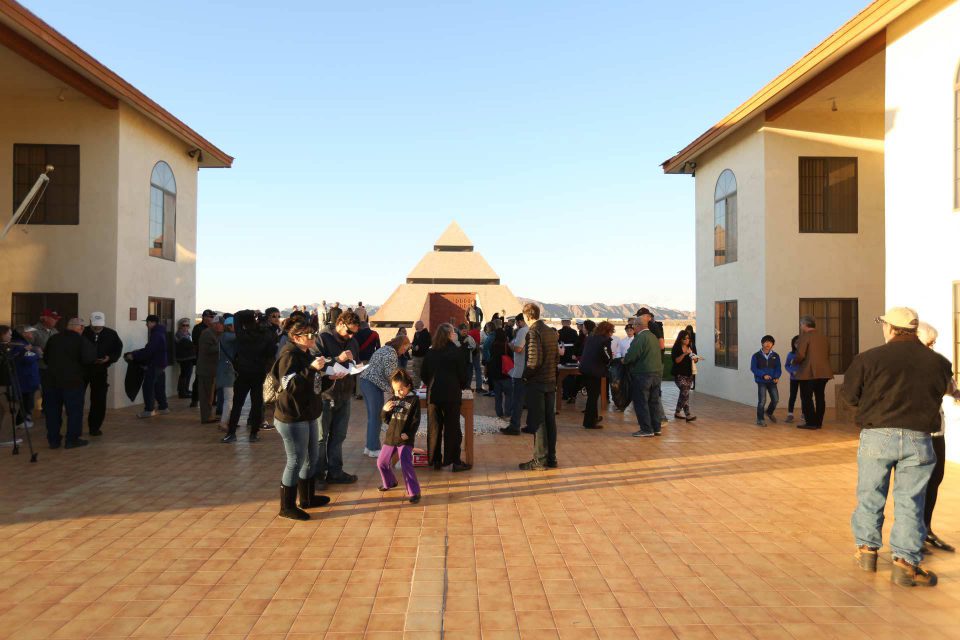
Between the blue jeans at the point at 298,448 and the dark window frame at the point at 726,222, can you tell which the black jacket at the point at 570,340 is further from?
the blue jeans at the point at 298,448

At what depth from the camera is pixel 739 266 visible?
48.8 feet

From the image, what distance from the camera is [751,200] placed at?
1423cm

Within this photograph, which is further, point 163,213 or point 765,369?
point 163,213

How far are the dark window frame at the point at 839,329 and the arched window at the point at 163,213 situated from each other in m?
13.1

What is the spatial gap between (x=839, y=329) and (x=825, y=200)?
8.40ft

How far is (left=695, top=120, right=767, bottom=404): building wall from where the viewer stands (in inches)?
547

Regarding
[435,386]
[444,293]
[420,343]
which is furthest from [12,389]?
[444,293]

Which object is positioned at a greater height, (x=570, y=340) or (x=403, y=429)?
(x=570, y=340)

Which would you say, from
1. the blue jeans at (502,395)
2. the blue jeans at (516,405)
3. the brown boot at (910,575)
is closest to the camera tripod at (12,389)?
the blue jeans at (516,405)

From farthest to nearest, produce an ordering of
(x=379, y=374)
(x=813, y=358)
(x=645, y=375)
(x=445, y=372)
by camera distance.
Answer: (x=813, y=358) → (x=645, y=375) → (x=445, y=372) → (x=379, y=374)

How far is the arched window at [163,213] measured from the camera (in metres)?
14.5

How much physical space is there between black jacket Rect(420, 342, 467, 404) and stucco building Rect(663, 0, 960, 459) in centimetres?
597

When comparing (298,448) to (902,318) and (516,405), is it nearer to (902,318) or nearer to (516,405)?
(902,318)

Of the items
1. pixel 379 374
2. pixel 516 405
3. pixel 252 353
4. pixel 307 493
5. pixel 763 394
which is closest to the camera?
pixel 307 493
